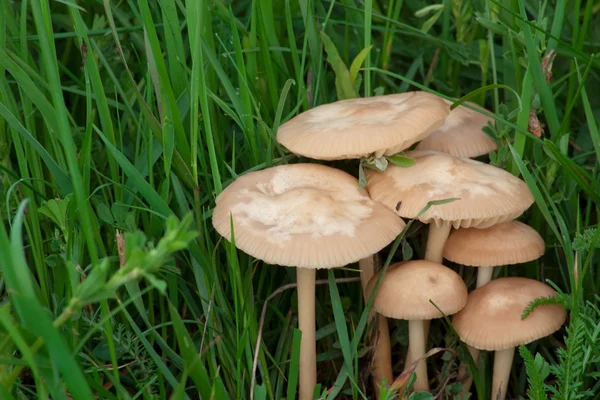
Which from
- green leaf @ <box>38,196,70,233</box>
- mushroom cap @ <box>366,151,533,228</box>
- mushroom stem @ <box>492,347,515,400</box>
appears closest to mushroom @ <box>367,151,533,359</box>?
mushroom cap @ <box>366,151,533,228</box>

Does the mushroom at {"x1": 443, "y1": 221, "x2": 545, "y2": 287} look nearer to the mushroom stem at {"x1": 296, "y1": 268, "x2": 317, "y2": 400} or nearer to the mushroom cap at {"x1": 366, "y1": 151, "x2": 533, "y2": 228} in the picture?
the mushroom cap at {"x1": 366, "y1": 151, "x2": 533, "y2": 228}

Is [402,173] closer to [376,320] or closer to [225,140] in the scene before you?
[376,320]

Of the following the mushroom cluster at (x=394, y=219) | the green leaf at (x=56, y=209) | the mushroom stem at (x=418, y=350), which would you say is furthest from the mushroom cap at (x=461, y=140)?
the green leaf at (x=56, y=209)

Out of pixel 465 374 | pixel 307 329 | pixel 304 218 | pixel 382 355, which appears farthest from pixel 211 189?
pixel 465 374

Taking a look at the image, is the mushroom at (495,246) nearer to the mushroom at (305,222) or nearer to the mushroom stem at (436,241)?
the mushroom stem at (436,241)

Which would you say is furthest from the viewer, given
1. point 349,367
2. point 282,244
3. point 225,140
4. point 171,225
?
point 225,140

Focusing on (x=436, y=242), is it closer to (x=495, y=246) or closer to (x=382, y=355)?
(x=495, y=246)

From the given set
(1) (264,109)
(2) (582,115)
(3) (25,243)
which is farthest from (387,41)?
(3) (25,243)
